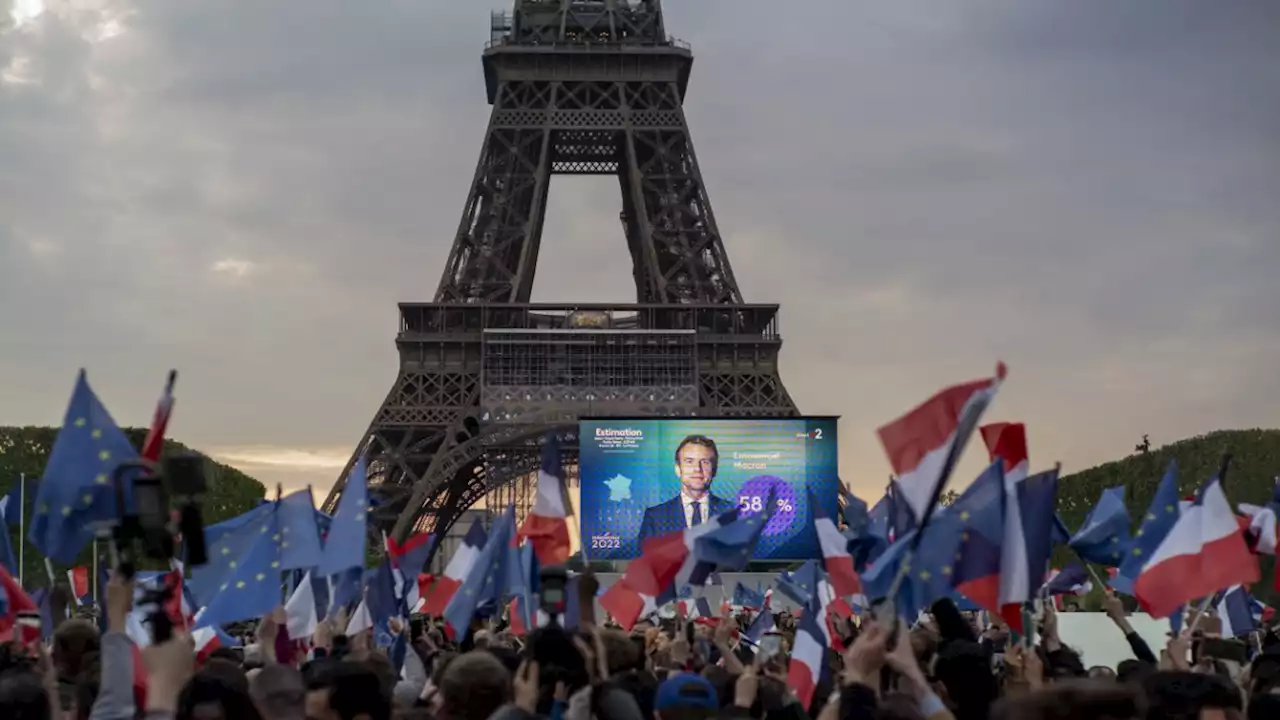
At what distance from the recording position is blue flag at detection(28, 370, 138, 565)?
820cm

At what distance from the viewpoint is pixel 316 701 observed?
5535mm

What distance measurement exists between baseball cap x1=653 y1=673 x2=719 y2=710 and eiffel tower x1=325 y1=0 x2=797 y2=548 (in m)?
43.6

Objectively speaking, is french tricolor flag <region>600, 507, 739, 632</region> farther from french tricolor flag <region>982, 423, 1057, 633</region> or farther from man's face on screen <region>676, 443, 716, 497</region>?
man's face on screen <region>676, 443, 716, 497</region>

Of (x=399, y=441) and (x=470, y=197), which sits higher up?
(x=470, y=197)

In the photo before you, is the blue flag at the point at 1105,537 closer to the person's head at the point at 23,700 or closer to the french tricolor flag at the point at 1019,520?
the french tricolor flag at the point at 1019,520

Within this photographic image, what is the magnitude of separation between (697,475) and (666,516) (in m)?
1.66

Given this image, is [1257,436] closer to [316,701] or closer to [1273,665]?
[1273,665]

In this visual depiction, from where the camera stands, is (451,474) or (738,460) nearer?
(738,460)

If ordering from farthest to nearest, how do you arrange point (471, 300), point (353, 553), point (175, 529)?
point (471, 300) → point (353, 553) → point (175, 529)

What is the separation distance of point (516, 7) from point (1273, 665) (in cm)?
5174

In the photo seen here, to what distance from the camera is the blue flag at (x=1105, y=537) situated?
13.7 metres

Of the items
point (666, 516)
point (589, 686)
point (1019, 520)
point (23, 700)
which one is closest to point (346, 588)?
point (1019, 520)

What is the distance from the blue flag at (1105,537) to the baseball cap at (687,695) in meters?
8.18

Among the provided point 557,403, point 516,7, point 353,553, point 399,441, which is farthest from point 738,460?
point 353,553
